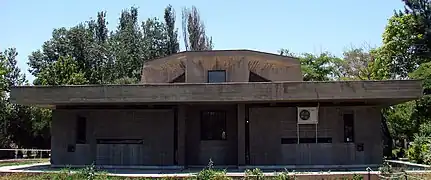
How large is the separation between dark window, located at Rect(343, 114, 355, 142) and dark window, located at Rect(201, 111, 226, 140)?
4107 millimetres

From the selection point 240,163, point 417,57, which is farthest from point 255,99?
point 417,57

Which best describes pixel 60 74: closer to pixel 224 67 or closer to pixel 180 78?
pixel 180 78

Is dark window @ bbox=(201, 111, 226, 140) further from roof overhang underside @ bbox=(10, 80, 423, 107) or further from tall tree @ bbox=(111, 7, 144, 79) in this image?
tall tree @ bbox=(111, 7, 144, 79)

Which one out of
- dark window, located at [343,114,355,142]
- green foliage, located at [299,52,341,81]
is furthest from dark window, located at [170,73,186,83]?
green foliage, located at [299,52,341,81]

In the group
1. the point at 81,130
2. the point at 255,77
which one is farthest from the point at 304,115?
the point at 81,130

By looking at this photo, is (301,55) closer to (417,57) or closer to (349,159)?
(417,57)

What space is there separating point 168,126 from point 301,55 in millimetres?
26818

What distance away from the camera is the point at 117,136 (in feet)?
54.6

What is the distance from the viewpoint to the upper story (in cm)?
1842

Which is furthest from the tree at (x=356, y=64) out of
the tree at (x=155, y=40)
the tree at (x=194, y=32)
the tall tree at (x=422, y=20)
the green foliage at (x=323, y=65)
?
the tree at (x=155, y=40)

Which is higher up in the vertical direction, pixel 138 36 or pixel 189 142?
pixel 138 36

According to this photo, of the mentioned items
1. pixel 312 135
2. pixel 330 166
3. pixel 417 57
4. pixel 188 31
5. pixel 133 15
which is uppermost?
pixel 133 15

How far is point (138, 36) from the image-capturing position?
4412cm

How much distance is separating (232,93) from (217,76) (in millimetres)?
3775
